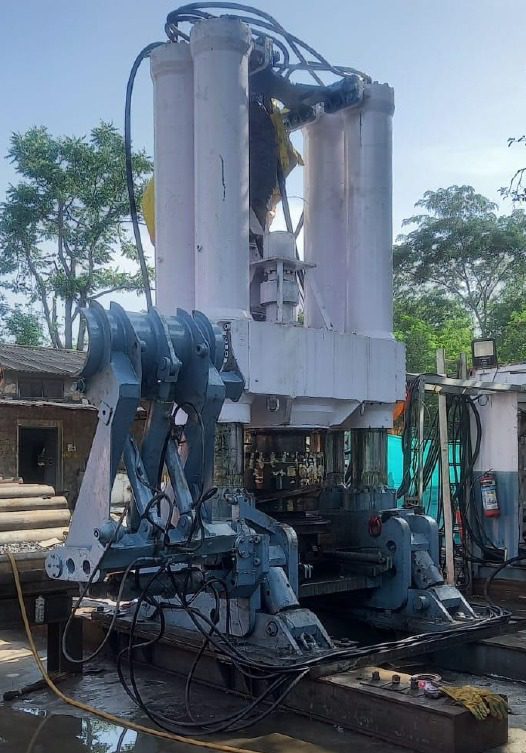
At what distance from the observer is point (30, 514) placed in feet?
20.5

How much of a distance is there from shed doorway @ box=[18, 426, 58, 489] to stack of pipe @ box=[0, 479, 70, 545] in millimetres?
10245

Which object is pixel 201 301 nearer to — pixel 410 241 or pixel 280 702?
pixel 280 702

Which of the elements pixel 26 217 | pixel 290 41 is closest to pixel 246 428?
pixel 290 41

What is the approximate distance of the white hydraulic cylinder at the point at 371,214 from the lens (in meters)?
7.39

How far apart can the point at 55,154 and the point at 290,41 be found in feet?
69.3

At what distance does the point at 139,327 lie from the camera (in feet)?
16.3

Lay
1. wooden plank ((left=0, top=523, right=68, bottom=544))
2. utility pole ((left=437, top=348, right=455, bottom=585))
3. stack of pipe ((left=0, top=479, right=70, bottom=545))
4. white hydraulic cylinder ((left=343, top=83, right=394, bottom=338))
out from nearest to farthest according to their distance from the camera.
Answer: wooden plank ((left=0, top=523, right=68, bottom=544)) → stack of pipe ((left=0, top=479, right=70, bottom=545)) → white hydraulic cylinder ((left=343, top=83, right=394, bottom=338)) → utility pole ((left=437, top=348, right=455, bottom=585))

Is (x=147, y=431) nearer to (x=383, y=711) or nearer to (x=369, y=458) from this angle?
(x=383, y=711)

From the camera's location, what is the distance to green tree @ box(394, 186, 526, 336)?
26.8 meters

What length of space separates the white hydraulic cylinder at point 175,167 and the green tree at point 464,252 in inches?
834

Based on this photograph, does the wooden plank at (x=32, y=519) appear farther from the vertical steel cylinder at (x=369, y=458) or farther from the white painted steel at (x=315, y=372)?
the vertical steel cylinder at (x=369, y=458)

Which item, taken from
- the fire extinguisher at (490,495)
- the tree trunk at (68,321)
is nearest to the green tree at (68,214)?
the tree trunk at (68,321)

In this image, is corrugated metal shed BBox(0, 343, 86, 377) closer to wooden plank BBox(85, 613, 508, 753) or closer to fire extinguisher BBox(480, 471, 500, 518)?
fire extinguisher BBox(480, 471, 500, 518)

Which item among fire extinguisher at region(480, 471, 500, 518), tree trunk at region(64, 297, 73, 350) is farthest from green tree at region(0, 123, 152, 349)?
fire extinguisher at region(480, 471, 500, 518)
